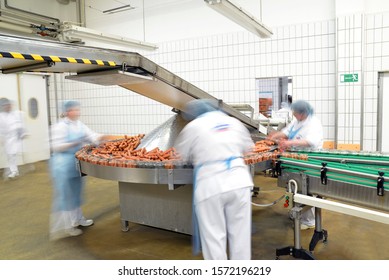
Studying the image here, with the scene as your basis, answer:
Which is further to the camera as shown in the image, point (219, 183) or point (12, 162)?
point (12, 162)

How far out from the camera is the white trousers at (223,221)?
2121 mm

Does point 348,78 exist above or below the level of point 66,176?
above

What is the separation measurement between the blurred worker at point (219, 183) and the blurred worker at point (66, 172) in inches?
63.8

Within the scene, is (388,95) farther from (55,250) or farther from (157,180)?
(55,250)

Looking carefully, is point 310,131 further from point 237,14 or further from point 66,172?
point 66,172

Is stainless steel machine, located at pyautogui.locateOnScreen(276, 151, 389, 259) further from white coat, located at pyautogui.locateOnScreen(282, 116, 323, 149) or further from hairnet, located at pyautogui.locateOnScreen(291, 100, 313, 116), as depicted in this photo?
hairnet, located at pyautogui.locateOnScreen(291, 100, 313, 116)

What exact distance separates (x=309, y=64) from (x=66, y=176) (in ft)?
14.0

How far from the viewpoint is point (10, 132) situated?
6062 mm

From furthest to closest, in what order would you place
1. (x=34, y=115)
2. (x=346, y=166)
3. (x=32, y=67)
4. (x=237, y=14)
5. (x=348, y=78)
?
(x=34, y=115) < (x=348, y=78) < (x=237, y=14) < (x=346, y=166) < (x=32, y=67)

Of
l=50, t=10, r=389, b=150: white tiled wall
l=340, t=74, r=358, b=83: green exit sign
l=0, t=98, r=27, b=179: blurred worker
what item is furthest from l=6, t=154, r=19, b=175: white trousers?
l=340, t=74, r=358, b=83: green exit sign

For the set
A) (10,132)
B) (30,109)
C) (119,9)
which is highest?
(119,9)

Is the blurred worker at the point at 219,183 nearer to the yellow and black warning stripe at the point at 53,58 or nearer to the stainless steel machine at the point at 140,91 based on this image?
the stainless steel machine at the point at 140,91

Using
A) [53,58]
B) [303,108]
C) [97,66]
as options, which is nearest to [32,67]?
[53,58]

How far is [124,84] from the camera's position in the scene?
3.01 metres
